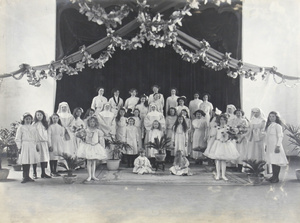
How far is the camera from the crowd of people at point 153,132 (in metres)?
5.45

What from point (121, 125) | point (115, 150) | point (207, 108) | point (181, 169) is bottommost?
point (181, 169)

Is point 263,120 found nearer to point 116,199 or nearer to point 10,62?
point 116,199

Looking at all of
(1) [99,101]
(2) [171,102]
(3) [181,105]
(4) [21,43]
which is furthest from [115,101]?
(4) [21,43]

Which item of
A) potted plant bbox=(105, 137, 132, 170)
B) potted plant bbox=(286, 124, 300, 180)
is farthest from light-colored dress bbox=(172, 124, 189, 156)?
potted plant bbox=(286, 124, 300, 180)

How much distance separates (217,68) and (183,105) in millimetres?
1249

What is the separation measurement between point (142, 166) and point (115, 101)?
166 cm

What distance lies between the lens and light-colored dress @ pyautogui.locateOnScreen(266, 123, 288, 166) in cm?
538

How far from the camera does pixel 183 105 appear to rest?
676 centimetres

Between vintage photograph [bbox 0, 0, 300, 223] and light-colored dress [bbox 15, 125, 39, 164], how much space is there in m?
0.02

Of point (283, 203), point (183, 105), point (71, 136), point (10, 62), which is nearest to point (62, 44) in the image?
point (10, 62)

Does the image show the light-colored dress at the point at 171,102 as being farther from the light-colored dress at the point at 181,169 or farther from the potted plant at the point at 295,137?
the potted plant at the point at 295,137

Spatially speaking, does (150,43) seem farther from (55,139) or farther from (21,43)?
(55,139)

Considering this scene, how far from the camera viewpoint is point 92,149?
217 inches

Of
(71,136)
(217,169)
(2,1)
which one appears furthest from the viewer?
(71,136)
